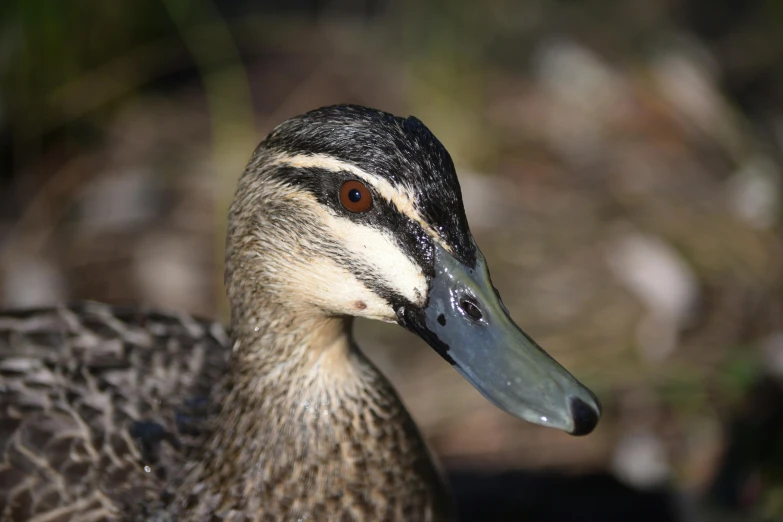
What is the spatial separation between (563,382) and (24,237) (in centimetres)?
316

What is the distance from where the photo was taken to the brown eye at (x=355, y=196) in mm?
1929

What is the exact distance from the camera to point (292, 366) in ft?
7.52

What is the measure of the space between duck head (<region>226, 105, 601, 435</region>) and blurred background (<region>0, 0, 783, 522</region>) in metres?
1.26

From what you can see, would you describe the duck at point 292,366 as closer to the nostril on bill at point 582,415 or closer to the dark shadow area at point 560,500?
the nostril on bill at point 582,415

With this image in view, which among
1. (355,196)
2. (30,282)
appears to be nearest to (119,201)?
(30,282)

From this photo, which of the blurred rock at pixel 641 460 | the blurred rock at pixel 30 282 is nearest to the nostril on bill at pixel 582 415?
the blurred rock at pixel 641 460

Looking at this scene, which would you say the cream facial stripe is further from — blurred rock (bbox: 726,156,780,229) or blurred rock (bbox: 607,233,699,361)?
blurred rock (bbox: 726,156,780,229)

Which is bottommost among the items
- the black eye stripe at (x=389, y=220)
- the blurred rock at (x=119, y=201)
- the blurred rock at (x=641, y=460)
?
the blurred rock at (x=641, y=460)

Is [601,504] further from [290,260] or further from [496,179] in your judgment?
[496,179]

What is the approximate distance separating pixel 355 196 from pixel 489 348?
0.43 meters

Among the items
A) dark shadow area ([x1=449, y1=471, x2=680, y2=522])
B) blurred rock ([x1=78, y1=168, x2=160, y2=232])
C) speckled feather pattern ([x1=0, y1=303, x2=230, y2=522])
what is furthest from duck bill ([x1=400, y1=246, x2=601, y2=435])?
blurred rock ([x1=78, y1=168, x2=160, y2=232])

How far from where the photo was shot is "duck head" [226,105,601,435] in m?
1.91

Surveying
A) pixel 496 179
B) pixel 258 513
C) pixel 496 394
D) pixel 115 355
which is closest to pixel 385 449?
pixel 258 513

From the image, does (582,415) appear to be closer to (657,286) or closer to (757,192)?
(657,286)
